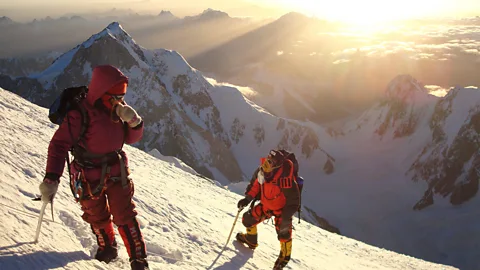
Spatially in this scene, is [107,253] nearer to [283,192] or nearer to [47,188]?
[47,188]

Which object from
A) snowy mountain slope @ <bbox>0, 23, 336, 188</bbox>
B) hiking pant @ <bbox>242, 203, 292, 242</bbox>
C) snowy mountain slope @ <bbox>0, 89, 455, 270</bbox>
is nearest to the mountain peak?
snowy mountain slope @ <bbox>0, 23, 336, 188</bbox>

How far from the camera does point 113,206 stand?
4.43 meters

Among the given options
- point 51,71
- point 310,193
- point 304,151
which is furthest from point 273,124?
point 51,71

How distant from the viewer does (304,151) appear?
12075cm

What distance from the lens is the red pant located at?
14.4ft

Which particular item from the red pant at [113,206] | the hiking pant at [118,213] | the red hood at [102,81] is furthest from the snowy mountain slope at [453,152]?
the red hood at [102,81]

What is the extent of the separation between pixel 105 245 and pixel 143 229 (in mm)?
1671

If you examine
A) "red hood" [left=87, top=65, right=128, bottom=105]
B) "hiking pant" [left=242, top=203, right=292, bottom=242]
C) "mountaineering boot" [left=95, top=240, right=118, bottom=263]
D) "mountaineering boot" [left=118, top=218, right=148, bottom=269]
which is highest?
"red hood" [left=87, top=65, right=128, bottom=105]

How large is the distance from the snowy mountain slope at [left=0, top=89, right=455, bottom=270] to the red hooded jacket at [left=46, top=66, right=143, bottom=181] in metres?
0.99

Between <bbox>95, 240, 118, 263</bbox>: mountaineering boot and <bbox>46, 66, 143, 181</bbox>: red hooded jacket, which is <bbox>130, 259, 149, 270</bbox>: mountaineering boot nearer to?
<bbox>95, 240, 118, 263</bbox>: mountaineering boot

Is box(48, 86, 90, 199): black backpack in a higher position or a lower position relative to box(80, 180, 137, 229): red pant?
higher

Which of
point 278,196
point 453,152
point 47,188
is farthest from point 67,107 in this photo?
point 453,152

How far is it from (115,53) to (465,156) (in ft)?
338

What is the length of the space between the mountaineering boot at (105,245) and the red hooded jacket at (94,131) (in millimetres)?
865
